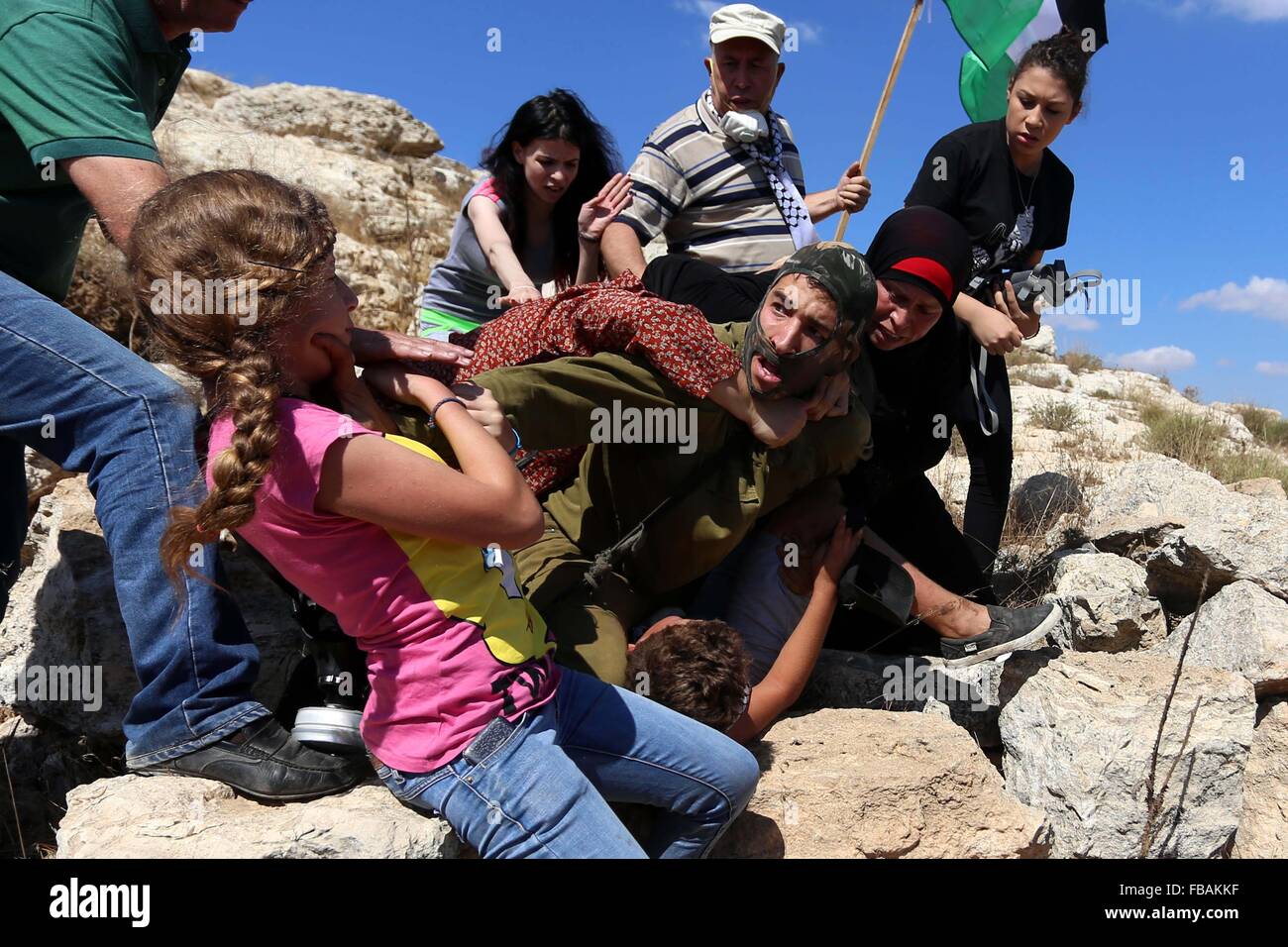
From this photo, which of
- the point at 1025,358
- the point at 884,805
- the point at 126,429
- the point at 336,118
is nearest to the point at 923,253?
the point at 884,805

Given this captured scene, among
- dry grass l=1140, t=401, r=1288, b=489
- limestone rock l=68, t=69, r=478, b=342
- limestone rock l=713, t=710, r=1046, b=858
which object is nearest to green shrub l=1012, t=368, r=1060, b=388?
dry grass l=1140, t=401, r=1288, b=489

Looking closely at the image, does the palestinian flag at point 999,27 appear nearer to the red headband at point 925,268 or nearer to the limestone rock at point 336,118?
the red headband at point 925,268

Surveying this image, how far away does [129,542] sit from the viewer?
87.4 inches

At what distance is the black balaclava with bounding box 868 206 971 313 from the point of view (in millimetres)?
3623

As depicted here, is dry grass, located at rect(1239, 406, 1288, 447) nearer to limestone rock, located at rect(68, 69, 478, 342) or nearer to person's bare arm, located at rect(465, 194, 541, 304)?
limestone rock, located at rect(68, 69, 478, 342)

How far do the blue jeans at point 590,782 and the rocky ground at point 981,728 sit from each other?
227mm

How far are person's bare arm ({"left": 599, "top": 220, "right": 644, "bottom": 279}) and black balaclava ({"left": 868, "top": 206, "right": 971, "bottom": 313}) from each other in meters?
0.96

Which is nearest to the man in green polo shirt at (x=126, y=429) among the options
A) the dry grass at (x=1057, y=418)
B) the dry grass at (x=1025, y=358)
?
the dry grass at (x=1057, y=418)

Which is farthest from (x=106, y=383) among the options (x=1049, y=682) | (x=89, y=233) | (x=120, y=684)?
(x=89, y=233)

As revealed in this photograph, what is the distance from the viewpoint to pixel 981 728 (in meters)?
3.95

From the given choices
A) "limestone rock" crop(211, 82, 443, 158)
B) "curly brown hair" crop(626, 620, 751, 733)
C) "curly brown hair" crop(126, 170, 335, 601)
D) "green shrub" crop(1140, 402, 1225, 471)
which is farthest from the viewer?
"limestone rock" crop(211, 82, 443, 158)

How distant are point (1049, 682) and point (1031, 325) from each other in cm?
168

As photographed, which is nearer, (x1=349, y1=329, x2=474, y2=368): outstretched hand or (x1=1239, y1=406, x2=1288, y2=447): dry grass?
(x1=349, y1=329, x2=474, y2=368): outstretched hand

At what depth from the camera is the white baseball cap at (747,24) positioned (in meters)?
4.04
